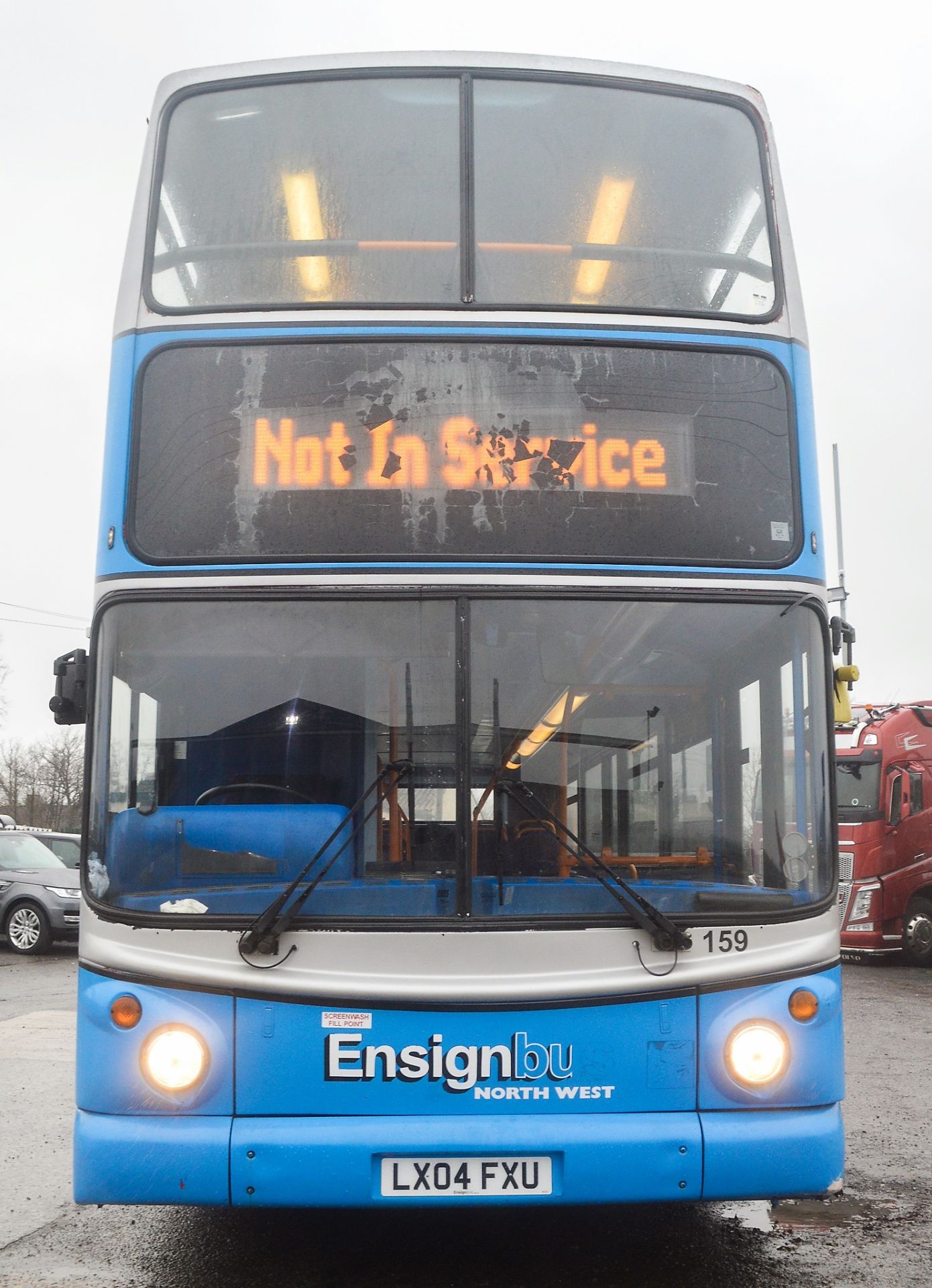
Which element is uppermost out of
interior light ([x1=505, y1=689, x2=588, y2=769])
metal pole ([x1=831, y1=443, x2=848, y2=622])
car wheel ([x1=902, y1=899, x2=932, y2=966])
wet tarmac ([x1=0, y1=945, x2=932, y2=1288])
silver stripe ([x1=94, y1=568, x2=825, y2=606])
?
metal pole ([x1=831, y1=443, x2=848, y2=622])

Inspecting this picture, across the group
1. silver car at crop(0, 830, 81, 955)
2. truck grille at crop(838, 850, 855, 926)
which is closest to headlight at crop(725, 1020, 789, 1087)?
truck grille at crop(838, 850, 855, 926)

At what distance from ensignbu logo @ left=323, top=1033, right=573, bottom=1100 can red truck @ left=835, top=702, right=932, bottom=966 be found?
42.8 feet

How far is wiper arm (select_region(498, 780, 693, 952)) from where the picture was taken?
4211 millimetres

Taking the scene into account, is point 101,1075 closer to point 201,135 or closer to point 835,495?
point 201,135

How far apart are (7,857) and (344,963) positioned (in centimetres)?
1497

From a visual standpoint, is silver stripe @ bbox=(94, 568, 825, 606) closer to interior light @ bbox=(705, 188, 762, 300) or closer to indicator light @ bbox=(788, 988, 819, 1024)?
interior light @ bbox=(705, 188, 762, 300)

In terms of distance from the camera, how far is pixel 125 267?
4969 mm

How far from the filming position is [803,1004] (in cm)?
434

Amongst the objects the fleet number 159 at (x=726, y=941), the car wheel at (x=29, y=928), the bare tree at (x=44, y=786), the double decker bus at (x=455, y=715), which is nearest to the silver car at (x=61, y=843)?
the car wheel at (x=29, y=928)

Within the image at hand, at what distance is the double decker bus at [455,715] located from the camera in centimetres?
416

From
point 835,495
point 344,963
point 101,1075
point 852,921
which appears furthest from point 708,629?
point 835,495

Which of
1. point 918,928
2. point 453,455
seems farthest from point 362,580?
point 918,928

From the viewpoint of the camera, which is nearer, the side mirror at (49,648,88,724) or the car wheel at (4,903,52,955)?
Result: the side mirror at (49,648,88,724)

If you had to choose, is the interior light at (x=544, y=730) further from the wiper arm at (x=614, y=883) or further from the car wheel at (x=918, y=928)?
the car wheel at (x=918, y=928)
